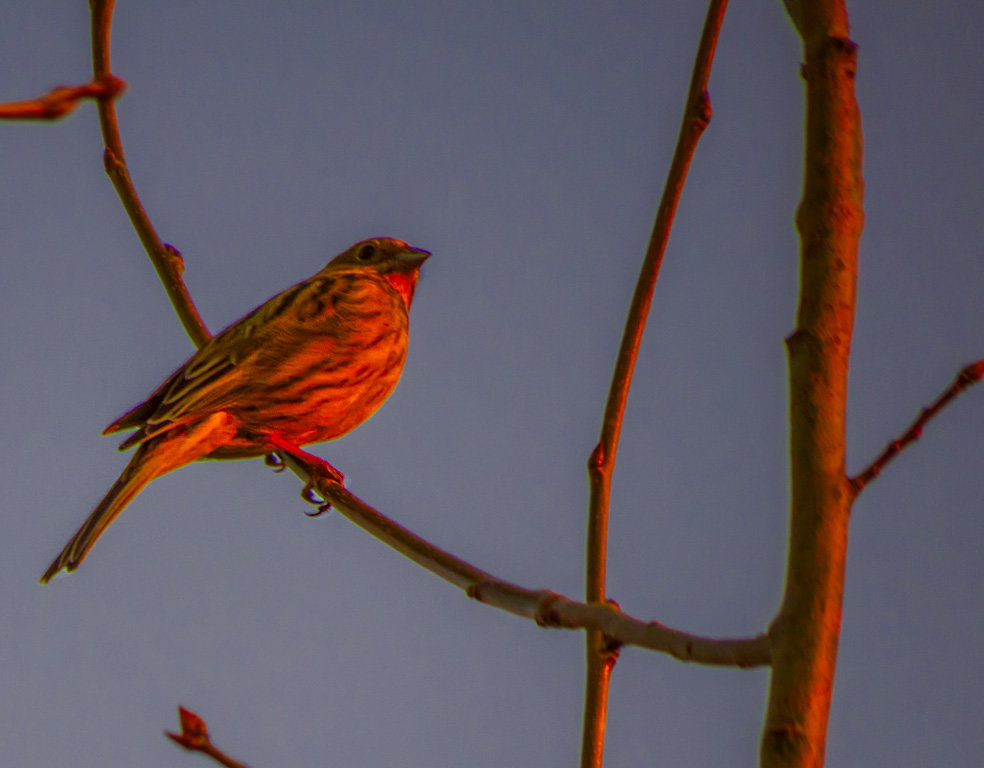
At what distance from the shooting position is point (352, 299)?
618 cm

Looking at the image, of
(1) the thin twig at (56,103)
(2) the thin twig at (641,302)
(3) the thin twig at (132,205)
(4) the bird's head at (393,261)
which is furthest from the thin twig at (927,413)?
(4) the bird's head at (393,261)

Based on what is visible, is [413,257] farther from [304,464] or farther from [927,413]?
[927,413]

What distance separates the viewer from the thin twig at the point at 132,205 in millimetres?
3480

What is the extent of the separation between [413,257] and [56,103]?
6.04 m

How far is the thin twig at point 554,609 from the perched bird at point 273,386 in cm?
207

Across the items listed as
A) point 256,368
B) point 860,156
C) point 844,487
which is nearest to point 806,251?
point 860,156

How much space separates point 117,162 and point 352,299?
2.14m

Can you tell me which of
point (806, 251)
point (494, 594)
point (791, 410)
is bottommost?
point (494, 594)

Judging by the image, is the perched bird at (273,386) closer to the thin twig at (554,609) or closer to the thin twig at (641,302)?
the thin twig at (554,609)

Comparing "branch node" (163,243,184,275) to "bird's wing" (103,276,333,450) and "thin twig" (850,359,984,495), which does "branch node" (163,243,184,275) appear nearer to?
"bird's wing" (103,276,333,450)

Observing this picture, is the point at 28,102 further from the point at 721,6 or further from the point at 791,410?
the point at 721,6

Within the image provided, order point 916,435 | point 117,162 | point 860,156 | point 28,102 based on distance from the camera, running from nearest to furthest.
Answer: point 28,102 < point 860,156 < point 916,435 < point 117,162

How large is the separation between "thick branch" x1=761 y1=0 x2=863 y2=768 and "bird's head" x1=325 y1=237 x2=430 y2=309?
515cm

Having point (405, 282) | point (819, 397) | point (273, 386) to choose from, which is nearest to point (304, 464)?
point (273, 386)
